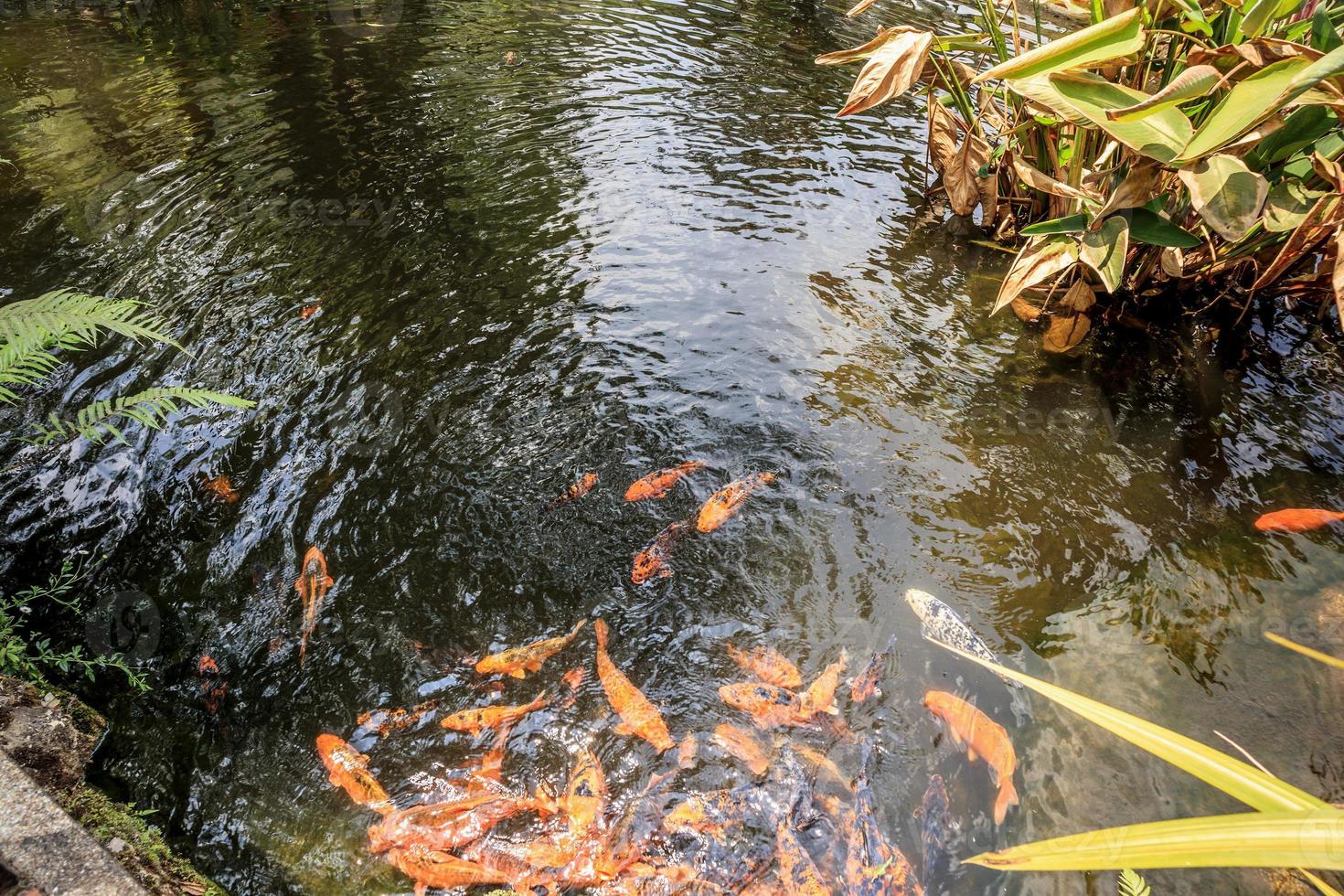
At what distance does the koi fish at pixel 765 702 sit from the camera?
2693mm

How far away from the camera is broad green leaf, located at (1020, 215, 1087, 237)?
13.2 feet

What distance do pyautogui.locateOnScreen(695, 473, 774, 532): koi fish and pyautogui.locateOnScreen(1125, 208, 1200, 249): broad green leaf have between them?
2.35 m

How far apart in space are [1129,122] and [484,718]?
3.64 meters

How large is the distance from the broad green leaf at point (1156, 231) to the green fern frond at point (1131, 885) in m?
3.07

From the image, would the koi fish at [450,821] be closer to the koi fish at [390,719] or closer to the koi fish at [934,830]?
the koi fish at [390,719]

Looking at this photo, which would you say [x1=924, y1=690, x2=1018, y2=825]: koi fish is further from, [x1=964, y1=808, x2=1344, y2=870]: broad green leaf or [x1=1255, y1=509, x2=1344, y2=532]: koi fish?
[x1=1255, y1=509, x2=1344, y2=532]: koi fish

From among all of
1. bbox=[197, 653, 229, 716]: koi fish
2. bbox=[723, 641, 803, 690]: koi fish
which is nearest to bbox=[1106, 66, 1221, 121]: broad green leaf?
bbox=[723, 641, 803, 690]: koi fish

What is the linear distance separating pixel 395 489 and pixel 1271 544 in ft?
13.2

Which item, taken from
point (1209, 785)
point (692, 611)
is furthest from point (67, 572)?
point (1209, 785)

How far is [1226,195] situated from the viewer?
11.0 feet

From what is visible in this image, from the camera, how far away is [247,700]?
8.91 feet

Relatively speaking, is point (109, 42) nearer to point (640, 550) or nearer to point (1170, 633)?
point (640, 550)

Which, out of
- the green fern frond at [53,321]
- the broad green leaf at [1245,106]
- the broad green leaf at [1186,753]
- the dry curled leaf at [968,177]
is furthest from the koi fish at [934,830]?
the dry curled leaf at [968,177]

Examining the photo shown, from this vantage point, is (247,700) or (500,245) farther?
(500,245)
